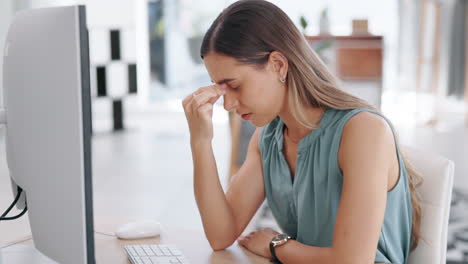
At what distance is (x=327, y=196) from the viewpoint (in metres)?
1.37

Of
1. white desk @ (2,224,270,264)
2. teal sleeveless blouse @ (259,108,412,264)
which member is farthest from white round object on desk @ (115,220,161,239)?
teal sleeveless blouse @ (259,108,412,264)

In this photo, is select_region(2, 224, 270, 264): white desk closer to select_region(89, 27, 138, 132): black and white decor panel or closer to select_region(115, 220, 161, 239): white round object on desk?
select_region(115, 220, 161, 239): white round object on desk

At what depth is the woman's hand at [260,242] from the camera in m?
1.35

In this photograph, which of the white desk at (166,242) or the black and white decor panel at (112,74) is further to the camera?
the black and white decor panel at (112,74)

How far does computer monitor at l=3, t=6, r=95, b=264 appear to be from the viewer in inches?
34.5

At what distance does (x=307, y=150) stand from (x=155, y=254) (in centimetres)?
41

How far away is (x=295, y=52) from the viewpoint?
1.34 metres

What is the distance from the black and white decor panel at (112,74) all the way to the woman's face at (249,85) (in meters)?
4.71

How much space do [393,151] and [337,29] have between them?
6.90m

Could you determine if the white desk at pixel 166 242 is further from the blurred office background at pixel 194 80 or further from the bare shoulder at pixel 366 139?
the blurred office background at pixel 194 80

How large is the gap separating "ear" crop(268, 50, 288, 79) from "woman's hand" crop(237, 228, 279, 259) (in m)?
0.35

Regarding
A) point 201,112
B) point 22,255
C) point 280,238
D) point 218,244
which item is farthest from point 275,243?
point 22,255

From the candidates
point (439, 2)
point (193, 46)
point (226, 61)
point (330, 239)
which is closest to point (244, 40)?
point (226, 61)

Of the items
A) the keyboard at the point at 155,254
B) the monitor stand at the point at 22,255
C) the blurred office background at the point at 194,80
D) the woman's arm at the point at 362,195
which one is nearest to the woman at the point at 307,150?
the woman's arm at the point at 362,195
